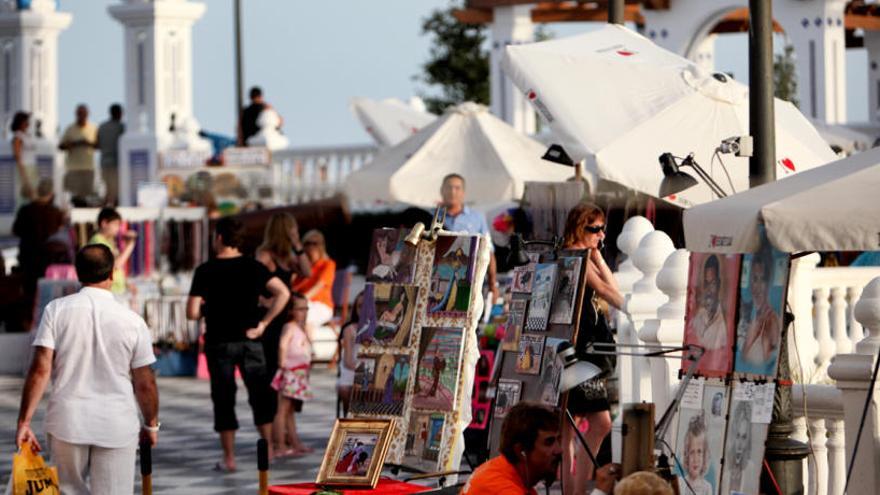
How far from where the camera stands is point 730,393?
888 centimetres

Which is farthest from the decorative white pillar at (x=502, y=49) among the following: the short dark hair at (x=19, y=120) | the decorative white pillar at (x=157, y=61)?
the short dark hair at (x=19, y=120)

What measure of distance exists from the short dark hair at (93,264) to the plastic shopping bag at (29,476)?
837 mm

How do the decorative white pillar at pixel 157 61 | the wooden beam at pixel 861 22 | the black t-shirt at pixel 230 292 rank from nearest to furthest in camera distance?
the black t-shirt at pixel 230 292 < the wooden beam at pixel 861 22 < the decorative white pillar at pixel 157 61

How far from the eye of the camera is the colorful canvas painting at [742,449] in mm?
8625

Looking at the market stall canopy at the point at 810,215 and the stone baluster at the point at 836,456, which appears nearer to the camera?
the market stall canopy at the point at 810,215

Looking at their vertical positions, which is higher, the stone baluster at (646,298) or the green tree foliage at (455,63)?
the green tree foliage at (455,63)

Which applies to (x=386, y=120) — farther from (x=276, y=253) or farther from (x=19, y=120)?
(x=276, y=253)

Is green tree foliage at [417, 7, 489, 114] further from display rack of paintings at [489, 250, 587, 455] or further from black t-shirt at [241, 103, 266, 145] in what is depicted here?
display rack of paintings at [489, 250, 587, 455]

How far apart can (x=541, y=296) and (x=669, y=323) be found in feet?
2.93

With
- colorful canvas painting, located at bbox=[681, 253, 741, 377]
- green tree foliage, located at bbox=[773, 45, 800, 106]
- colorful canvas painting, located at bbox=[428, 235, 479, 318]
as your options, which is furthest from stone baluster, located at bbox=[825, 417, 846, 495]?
green tree foliage, located at bbox=[773, 45, 800, 106]

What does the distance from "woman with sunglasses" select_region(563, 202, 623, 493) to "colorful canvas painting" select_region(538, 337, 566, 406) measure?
0.35 m

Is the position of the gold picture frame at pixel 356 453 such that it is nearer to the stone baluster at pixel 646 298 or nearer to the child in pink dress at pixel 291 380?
the stone baluster at pixel 646 298

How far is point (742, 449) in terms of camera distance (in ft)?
28.7

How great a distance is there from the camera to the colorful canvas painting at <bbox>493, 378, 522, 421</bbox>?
35.0ft
